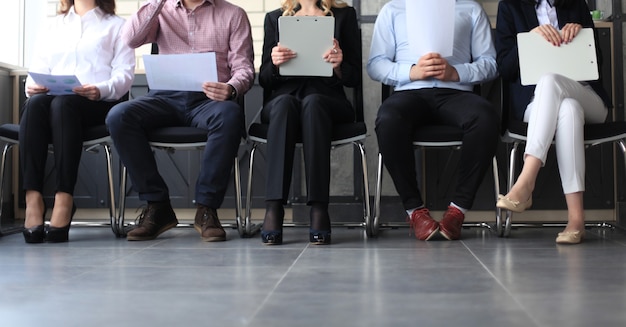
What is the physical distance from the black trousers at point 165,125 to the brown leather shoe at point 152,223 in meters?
0.05

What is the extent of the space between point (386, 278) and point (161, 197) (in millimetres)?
1277

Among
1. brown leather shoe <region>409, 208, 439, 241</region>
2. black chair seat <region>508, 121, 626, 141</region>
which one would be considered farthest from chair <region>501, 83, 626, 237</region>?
brown leather shoe <region>409, 208, 439, 241</region>

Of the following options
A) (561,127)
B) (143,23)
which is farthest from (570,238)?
(143,23)

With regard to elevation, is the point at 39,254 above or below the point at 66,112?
below

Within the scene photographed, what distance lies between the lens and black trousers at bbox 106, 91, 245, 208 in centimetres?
263

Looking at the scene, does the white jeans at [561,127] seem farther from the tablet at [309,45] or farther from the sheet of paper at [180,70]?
the sheet of paper at [180,70]

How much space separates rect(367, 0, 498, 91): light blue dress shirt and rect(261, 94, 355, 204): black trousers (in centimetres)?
41

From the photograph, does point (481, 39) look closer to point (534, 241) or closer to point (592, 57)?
point (592, 57)

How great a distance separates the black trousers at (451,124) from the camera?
2572 mm

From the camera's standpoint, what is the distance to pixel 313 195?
2451 millimetres

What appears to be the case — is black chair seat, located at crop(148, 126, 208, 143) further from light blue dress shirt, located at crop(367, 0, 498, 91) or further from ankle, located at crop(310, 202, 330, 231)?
light blue dress shirt, located at crop(367, 0, 498, 91)

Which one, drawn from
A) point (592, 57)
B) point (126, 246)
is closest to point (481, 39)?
point (592, 57)

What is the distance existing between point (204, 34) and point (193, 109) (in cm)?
36

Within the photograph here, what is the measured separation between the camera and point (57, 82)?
2713 millimetres
